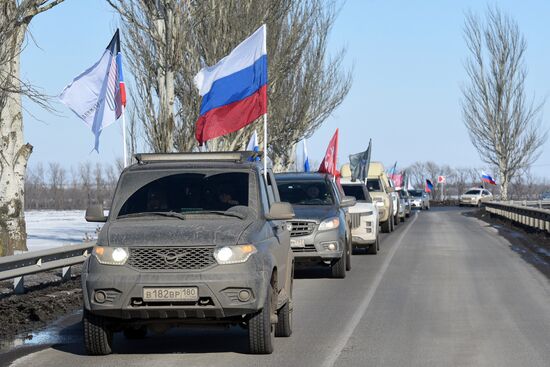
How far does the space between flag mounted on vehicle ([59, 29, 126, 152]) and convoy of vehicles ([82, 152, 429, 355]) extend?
26.7 feet

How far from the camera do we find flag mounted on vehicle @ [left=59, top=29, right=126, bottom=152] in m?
18.8

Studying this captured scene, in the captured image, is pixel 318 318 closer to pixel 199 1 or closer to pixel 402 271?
pixel 402 271

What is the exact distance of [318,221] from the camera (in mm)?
17969

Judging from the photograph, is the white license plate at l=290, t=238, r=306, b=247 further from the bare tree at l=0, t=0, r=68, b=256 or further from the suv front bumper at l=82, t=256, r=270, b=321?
the suv front bumper at l=82, t=256, r=270, b=321

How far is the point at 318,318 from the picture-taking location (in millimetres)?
12352

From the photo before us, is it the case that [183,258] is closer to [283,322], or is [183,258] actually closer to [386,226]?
[283,322]

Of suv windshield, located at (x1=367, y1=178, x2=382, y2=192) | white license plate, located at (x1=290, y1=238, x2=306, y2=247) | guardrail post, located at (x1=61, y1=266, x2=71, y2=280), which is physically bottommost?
guardrail post, located at (x1=61, y1=266, x2=71, y2=280)

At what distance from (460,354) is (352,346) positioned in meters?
1.04

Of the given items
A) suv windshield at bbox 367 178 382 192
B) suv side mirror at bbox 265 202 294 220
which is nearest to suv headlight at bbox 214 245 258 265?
suv side mirror at bbox 265 202 294 220

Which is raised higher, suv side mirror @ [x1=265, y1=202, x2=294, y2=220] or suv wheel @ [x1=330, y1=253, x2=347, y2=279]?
suv side mirror @ [x1=265, y1=202, x2=294, y2=220]

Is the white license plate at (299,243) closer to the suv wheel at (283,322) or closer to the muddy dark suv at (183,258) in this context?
the suv wheel at (283,322)

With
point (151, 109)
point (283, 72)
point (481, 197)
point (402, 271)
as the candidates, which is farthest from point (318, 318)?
point (481, 197)

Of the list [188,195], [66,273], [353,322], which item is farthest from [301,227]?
[188,195]

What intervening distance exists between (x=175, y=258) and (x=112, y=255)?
1.81 ft
